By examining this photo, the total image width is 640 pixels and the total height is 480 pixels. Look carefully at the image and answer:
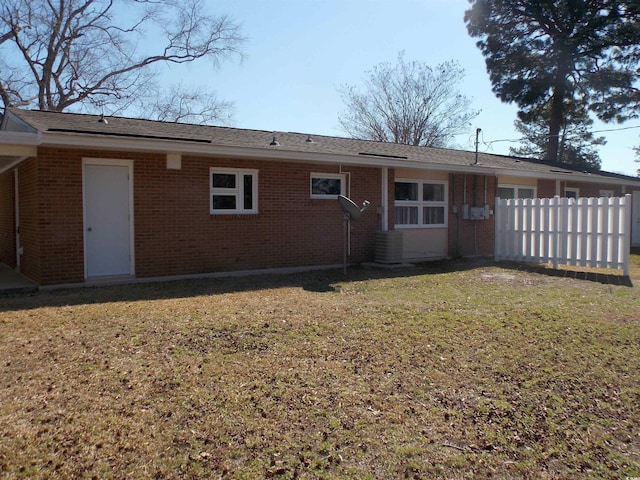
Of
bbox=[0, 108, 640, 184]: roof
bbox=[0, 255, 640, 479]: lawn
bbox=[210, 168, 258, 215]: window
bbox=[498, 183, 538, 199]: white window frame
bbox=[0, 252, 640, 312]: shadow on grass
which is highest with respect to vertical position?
bbox=[0, 108, 640, 184]: roof

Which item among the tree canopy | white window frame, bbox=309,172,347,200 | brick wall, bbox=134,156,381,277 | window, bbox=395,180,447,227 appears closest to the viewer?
brick wall, bbox=134,156,381,277

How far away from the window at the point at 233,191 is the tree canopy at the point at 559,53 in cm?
2350

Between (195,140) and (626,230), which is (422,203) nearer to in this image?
(626,230)

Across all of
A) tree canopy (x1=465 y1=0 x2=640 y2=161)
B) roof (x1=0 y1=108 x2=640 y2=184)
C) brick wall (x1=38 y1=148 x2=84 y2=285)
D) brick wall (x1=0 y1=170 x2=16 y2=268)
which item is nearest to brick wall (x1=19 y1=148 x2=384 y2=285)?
brick wall (x1=38 y1=148 x2=84 y2=285)

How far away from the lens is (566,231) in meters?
12.0

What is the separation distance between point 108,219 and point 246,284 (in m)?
2.85

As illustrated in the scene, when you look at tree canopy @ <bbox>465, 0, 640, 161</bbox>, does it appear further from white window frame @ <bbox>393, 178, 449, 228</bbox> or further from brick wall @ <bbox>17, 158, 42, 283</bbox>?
brick wall @ <bbox>17, 158, 42, 283</bbox>

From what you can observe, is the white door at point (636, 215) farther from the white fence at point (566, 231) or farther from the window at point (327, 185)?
the window at point (327, 185)

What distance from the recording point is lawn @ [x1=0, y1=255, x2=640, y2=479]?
324 centimetres

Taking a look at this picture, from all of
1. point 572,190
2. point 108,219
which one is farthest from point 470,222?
point 108,219

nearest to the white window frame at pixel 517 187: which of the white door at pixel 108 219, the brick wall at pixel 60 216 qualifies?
the white door at pixel 108 219

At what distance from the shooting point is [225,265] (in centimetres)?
1060

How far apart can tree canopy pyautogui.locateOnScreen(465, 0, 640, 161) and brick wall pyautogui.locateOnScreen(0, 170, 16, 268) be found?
1043 inches

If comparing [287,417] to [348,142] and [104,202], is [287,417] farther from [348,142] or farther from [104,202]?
[348,142]
